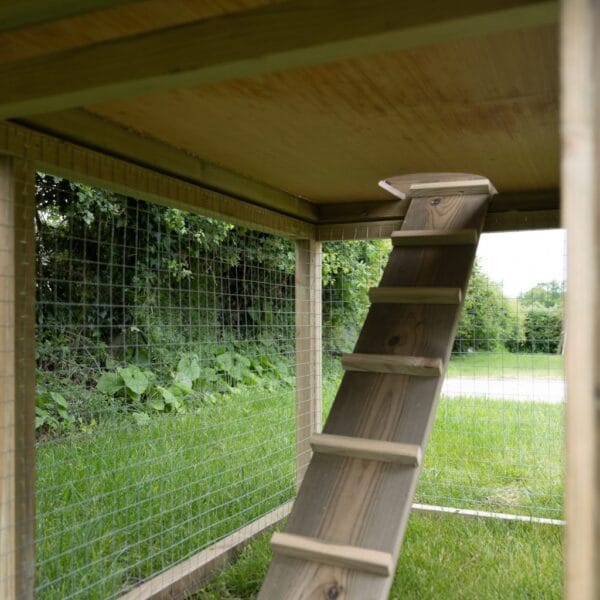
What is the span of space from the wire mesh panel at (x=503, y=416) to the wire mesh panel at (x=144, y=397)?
0.91 meters

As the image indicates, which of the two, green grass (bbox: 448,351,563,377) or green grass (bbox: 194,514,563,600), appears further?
green grass (bbox: 448,351,563,377)

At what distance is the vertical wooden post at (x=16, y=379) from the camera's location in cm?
174

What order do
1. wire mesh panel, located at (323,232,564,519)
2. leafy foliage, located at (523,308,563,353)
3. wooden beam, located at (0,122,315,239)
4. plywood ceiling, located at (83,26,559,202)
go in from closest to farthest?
plywood ceiling, located at (83,26,559,202)
wooden beam, located at (0,122,315,239)
wire mesh panel, located at (323,232,564,519)
leafy foliage, located at (523,308,563,353)

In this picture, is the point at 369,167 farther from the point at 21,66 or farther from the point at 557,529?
the point at 557,529

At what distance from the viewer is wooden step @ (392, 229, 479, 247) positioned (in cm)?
259

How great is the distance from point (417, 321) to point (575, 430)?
1.66m

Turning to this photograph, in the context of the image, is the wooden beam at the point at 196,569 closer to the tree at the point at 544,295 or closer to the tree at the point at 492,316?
the tree at the point at 492,316

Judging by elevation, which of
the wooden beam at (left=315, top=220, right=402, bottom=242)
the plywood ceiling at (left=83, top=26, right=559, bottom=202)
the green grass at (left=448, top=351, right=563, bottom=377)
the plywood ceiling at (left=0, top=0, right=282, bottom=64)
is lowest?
the green grass at (left=448, top=351, right=563, bottom=377)

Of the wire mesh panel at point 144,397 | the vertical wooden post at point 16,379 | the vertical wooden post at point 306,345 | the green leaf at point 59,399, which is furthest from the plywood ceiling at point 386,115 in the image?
the green leaf at point 59,399

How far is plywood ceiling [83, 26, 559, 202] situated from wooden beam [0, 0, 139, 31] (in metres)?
0.47

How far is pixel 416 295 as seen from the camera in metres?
2.42

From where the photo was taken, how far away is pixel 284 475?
407cm

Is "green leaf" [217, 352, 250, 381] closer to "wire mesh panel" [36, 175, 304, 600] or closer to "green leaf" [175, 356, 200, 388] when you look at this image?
"wire mesh panel" [36, 175, 304, 600]

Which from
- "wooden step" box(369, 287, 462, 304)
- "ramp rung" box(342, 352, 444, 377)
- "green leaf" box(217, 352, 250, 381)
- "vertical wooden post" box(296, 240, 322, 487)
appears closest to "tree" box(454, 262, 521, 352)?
"vertical wooden post" box(296, 240, 322, 487)
